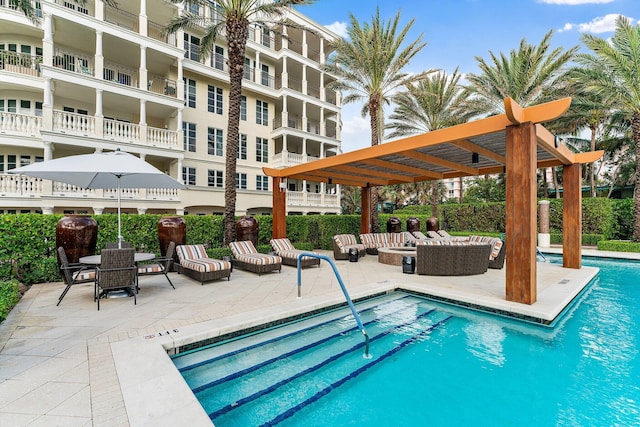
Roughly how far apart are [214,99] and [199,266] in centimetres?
1740

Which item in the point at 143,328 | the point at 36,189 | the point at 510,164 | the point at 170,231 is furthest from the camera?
the point at 36,189

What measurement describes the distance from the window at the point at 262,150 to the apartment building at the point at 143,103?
0.28ft

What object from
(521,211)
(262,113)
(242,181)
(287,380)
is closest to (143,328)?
(287,380)

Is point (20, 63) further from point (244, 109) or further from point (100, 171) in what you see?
point (100, 171)

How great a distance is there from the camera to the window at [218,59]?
68.8 feet

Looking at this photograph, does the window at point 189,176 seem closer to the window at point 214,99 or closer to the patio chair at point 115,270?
the window at point 214,99

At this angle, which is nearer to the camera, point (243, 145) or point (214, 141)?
point (214, 141)

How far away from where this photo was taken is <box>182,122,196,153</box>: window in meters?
19.6

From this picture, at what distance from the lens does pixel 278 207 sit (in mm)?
12266

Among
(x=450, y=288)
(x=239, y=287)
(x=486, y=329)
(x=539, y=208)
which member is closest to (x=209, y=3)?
(x=239, y=287)

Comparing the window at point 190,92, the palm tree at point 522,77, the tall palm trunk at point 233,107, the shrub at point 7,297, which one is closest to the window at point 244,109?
the window at point 190,92

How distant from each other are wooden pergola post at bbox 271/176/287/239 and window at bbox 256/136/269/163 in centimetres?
1219

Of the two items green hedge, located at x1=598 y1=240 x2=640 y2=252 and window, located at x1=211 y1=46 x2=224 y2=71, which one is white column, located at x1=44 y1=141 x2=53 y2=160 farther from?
green hedge, located at x1=598 y1=240 x2=640 y2=252

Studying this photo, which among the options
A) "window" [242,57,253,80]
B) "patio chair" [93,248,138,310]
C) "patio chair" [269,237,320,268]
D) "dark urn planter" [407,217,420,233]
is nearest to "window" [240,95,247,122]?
"window" [242,57,253,80]
